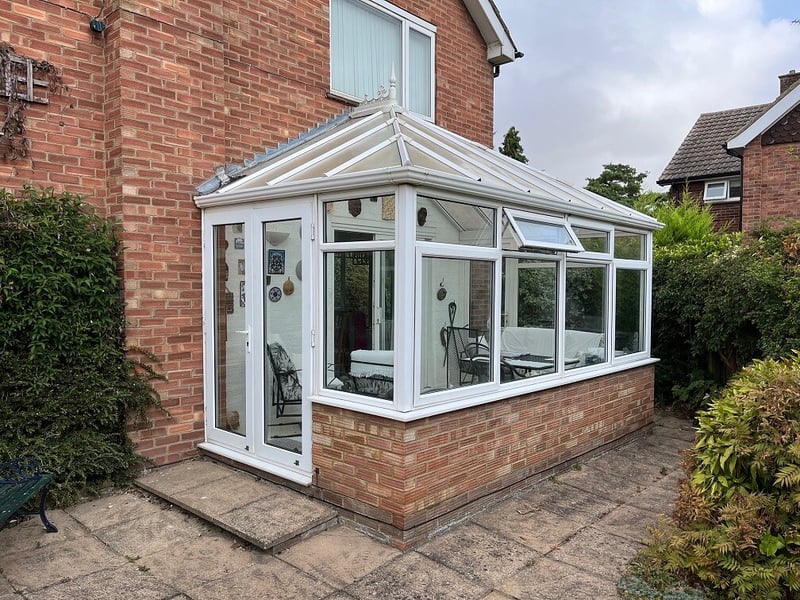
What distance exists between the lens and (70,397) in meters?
4.55

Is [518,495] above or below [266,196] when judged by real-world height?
below

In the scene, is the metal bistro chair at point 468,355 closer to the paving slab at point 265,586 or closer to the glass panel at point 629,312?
the paving slab at point 265,586

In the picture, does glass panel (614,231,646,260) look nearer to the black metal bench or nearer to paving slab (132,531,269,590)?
paving slab (132,531,269,590)

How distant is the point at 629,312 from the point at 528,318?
6.70 ft

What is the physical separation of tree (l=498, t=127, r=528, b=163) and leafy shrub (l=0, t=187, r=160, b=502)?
14.1m

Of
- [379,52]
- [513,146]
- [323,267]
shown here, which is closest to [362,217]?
[323,267]

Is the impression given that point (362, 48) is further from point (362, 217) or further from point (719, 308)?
point (719, 308)

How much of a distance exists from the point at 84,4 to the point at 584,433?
19.2 ft

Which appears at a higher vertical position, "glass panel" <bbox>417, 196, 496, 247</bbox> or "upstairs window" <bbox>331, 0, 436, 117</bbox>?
"upstairs window" <bbox>331, 0, 436, 117</bbox>

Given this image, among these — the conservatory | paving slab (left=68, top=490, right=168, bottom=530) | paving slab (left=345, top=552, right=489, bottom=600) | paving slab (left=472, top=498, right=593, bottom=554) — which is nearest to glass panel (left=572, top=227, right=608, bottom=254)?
the conservatory

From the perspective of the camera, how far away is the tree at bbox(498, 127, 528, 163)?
1730cm

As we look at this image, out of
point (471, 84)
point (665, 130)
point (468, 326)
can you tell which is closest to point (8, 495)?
point (468, 326)

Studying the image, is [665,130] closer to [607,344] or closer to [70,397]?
[607,344]

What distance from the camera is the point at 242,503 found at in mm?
4352
